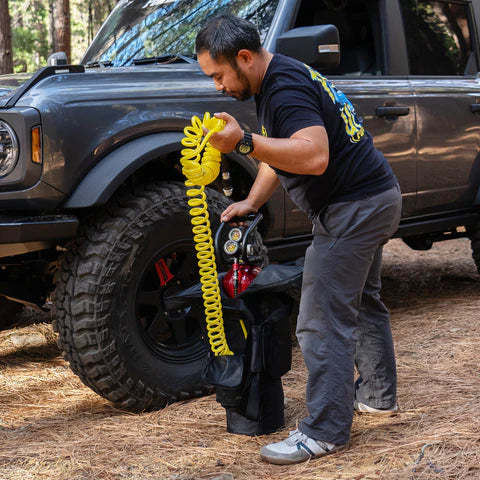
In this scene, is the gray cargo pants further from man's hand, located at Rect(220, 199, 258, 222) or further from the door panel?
the door panel

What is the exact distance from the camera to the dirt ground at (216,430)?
286 cm

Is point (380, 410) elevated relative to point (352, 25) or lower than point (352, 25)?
lower

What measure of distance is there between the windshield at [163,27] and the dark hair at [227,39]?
5.13 feet

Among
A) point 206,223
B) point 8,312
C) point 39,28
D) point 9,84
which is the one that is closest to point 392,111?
point 206,223

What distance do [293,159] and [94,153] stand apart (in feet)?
3.85

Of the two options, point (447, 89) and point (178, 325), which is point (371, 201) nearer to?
point (178, 325)

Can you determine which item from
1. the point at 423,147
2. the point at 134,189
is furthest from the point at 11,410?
the point at 423,147

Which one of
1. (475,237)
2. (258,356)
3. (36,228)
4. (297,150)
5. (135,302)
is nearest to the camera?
(297,150)

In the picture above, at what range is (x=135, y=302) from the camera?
3.59 m

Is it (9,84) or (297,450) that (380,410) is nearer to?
(297,450)

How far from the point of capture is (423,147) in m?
4.86

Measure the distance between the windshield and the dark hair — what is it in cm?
156

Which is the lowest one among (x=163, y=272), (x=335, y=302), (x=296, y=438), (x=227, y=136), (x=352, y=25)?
(x=296, y=438)

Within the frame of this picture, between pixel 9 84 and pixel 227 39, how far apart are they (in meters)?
1.46
